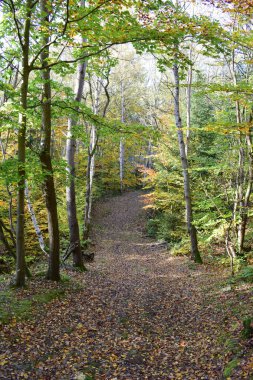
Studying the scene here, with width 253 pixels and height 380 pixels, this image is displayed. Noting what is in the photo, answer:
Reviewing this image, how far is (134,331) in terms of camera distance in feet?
22.3

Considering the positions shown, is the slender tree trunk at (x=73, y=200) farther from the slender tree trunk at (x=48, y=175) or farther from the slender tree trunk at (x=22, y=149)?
the slender tree trunk at (x=22, y=149)

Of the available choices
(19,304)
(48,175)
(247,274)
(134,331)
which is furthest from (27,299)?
(247,274)

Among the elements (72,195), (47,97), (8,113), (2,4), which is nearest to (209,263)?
(72,195)

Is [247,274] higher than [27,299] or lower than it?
higher

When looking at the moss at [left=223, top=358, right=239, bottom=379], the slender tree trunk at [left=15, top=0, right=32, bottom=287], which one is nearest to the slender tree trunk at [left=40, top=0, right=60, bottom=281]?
the slender tree trunk at [left=15, top=0, right=32, bottom=287]

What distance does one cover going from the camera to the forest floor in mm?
4965

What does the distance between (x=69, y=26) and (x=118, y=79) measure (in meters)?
20.9

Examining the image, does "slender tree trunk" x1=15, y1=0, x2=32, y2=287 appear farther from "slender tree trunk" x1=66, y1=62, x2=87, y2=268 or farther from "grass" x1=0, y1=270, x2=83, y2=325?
"slender tree trunk" x1=66, y1=62, x2=87, y2=268

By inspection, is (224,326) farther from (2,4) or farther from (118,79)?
(118,79)

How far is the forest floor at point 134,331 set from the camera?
4.96 m

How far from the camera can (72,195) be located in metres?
11.2

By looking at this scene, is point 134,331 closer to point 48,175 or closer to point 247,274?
point 247,274

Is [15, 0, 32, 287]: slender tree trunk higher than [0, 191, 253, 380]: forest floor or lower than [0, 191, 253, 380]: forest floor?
higher

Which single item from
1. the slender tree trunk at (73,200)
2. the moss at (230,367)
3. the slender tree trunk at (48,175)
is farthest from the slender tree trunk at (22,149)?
the moss at (230,367)
